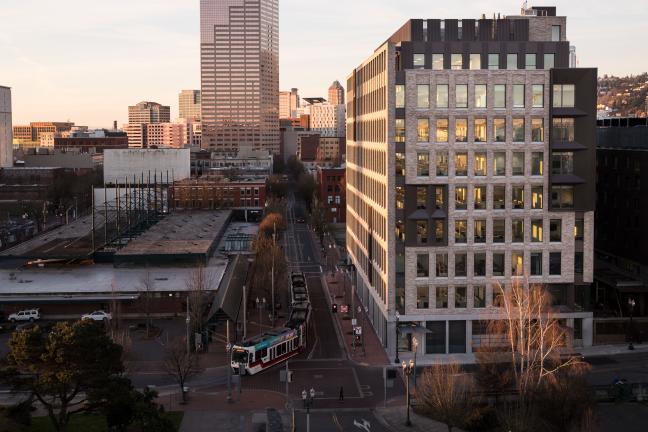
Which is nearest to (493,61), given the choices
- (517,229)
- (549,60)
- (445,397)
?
(549,60)

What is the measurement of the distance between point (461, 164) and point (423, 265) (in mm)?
8427

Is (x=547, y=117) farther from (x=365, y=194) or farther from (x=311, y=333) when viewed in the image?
(x=311, y=333)

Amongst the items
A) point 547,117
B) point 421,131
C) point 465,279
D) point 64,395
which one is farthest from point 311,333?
point 64,395

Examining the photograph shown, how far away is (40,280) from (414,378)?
47.6 metres

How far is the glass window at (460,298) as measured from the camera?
203ft

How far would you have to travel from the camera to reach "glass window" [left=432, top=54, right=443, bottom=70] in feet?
202

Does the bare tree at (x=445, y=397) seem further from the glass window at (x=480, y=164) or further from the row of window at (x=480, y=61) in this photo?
the row of window at (x=480, y=61)

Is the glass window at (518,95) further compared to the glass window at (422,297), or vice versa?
the glass window at (422,297)

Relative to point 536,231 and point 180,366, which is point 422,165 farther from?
point 180,366

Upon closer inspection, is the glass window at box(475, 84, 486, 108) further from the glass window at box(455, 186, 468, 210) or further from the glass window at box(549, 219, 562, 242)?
the glass window at box(549, 219, 562, 242)

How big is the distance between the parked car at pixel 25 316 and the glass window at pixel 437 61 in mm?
42933

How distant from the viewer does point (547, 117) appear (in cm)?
6100

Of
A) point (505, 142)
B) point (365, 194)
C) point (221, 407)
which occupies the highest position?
point (505, 142)

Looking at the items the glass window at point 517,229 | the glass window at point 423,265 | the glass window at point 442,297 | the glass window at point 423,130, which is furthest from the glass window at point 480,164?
the glass window at point 442,297
